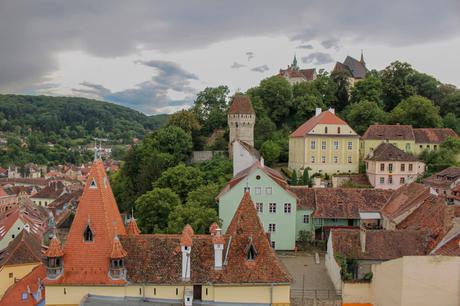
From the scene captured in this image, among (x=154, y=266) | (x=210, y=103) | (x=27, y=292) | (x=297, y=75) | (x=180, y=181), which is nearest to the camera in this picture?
(x=154, y=266)

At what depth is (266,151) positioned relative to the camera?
6919 centimetres

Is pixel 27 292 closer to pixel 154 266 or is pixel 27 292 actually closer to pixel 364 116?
pixel 154 266

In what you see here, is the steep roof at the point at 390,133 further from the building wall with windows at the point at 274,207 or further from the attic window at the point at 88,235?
the attic window at the point at 88,235

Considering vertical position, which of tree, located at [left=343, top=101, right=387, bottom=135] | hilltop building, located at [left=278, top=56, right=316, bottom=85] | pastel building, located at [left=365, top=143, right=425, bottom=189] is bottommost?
pastel building, located at [left=365, top=143, right=425, bottom=189]

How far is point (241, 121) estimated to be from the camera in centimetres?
6988

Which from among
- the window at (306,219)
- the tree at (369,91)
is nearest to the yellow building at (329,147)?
the window at (306,219)

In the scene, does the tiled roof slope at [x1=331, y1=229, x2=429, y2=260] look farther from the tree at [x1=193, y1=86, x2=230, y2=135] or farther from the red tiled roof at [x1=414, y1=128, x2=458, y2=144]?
the tree at [x1=193, y1=86, x2=230, y2=135]

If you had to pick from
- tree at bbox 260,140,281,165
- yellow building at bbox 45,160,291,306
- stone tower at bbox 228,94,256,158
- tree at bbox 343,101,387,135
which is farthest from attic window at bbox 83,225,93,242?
tree at bbox 343,101,387,135

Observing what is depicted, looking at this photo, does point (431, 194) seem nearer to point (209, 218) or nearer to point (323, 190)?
point (323, 190)

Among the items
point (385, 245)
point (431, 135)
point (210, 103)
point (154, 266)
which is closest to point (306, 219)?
point (385, 245)

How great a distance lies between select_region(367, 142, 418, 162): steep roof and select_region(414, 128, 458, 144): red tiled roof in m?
6.98

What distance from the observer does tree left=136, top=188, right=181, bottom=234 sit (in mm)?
46125

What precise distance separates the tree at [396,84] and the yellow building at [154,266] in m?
69.6

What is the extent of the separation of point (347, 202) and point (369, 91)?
139 ft
